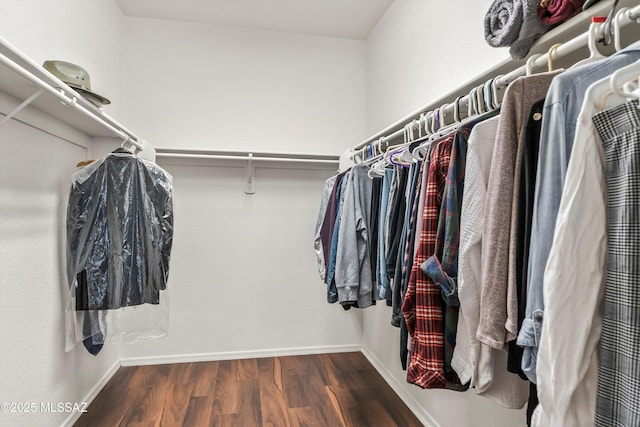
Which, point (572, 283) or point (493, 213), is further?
point (493, 213)

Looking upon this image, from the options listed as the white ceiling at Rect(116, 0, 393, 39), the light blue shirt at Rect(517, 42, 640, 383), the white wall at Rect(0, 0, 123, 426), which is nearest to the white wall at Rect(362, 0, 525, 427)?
the white ceiling at Rect(116, 0, 393, 39)

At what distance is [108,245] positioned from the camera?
1.60 meters

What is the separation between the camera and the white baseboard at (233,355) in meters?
2.61

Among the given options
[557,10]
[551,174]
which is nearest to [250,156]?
[557,10]

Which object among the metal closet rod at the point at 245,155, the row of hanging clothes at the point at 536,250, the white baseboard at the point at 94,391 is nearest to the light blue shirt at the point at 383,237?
the row of hanging clothes at the point at 536,250

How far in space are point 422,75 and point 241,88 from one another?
1.49 m

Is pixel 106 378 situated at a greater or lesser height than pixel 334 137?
lesser

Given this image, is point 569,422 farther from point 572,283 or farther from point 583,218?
point 583,218

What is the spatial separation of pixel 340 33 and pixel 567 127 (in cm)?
265

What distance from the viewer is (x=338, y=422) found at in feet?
6.19

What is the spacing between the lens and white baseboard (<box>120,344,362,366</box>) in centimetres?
261

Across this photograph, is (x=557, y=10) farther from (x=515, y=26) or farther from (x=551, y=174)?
(x=551, y=174)

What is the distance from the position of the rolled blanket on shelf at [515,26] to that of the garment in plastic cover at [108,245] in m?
1.65

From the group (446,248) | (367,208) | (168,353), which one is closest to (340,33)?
(367,208)
